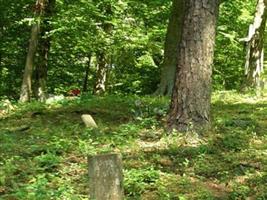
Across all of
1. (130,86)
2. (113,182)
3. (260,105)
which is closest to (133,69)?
(130,86)

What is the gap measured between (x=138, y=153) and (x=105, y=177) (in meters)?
2.93

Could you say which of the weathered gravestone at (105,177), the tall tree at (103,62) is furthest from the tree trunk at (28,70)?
the weathered gravestone at (105,177)

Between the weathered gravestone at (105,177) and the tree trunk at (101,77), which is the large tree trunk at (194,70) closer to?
the weathered gravestone at (105,177)

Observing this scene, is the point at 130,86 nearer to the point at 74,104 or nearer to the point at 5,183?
the point at 74,104

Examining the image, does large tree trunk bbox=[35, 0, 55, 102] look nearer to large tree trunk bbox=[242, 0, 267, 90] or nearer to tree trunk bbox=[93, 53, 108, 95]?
tree trunk bbox=[93, 53, 108, 95]

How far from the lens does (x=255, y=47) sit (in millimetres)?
16047

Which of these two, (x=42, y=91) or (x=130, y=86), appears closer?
(x=42, y=91)

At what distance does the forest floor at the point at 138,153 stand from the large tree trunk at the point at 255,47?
16.2ft

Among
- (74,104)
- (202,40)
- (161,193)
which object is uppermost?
(202,40)

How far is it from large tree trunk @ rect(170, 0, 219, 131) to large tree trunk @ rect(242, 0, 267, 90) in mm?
7580

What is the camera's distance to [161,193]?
20.9 feet

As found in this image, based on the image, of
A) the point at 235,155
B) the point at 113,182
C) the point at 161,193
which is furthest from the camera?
the point at 235,155

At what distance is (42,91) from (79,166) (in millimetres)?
Result: 11398

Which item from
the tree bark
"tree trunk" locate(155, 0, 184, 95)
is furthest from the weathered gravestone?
the tree bark
